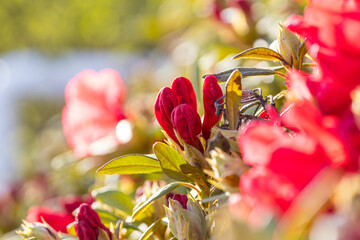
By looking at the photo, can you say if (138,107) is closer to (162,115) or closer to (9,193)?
(9,193)

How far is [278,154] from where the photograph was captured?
1.16 feet

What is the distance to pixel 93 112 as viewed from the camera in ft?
4.19

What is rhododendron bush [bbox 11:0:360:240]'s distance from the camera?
33 cm

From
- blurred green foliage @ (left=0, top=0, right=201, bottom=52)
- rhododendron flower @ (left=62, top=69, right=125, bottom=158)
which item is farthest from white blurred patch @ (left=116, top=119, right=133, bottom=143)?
blurred green foliage @ (left=0, top=0, right=201, bottom=52)

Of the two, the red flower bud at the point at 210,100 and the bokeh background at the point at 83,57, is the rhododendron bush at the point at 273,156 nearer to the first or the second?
the red flower bud at the point at 210,100

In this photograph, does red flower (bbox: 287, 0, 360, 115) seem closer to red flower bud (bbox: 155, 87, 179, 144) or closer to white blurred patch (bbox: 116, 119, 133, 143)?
red flower bud (bbox: 155, 87, 179, 144)

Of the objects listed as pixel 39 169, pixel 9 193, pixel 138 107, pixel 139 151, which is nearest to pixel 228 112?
pixel 139 151

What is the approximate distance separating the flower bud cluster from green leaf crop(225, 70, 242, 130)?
2 centimetres

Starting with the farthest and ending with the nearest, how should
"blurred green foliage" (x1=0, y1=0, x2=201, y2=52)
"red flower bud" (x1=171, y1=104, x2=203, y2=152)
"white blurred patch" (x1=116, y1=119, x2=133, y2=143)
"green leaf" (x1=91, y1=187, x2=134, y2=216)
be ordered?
"blurred green foliage" (x1=0, y1=0, x2=201, y2=52), "white blurred patch" (x1=116, y1=119, x2=133, y2=143), "green leaf" (x1=91, y1=187, x2=134, y2=216), "red flower bud" (x1=171, y1=104, x2=203, y2=152)

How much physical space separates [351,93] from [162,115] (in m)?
0.24

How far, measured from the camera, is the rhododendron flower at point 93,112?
122 cm

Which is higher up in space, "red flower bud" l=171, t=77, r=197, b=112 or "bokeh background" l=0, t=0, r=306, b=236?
"red flower bud" l=171, t=77, r=197, b=112

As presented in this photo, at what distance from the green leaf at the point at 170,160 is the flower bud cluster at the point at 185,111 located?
0.7 inches

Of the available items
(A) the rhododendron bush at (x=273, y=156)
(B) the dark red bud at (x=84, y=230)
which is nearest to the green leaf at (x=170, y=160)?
(A) the rhododendron bush at (x=273, y=156)
